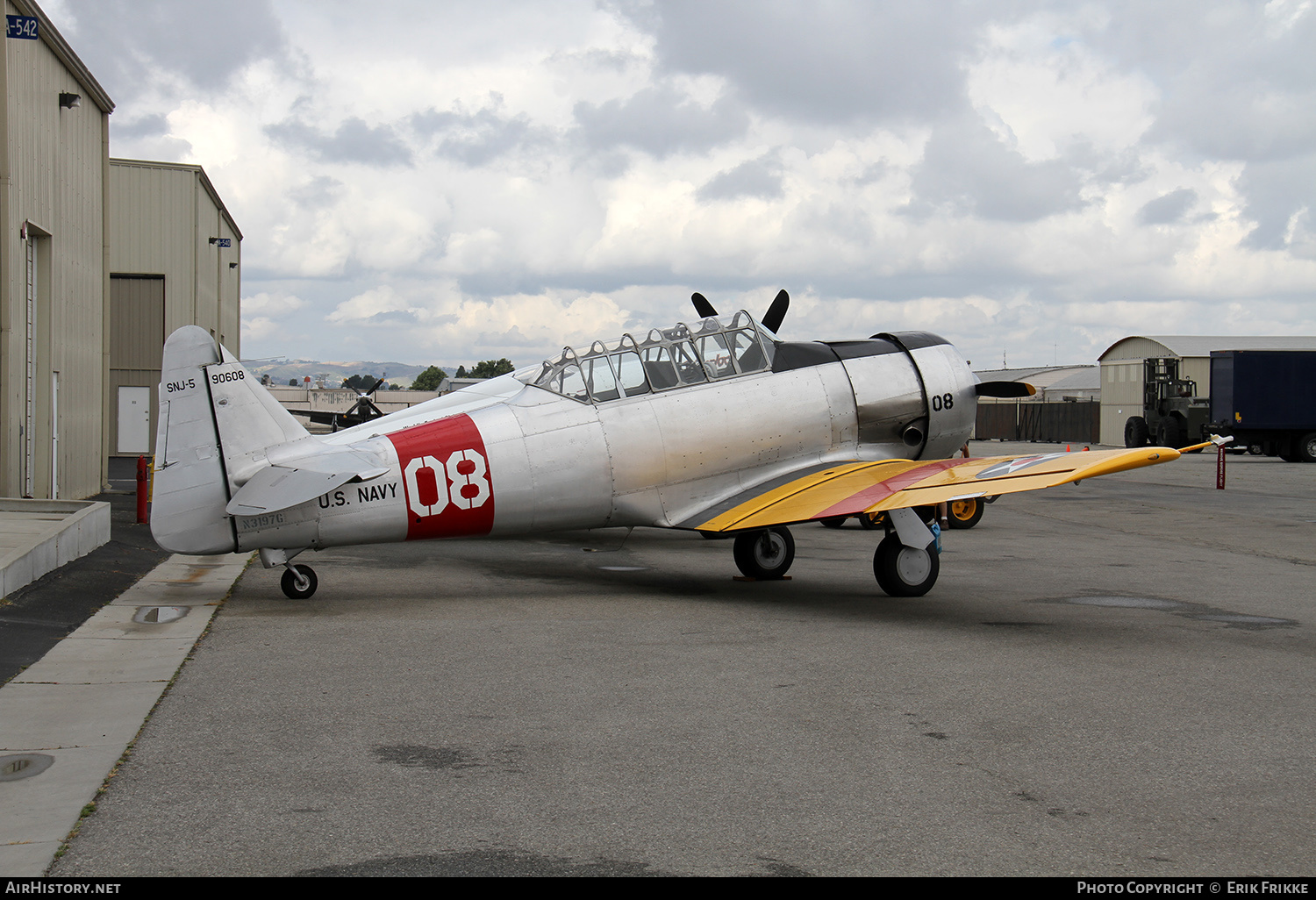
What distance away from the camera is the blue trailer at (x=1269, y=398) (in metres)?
38.4

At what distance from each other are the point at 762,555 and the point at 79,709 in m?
7.59

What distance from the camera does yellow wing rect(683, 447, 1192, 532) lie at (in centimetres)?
916

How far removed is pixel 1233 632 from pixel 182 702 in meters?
8.07

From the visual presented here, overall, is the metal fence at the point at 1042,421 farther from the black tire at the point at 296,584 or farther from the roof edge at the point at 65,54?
Result: the black tire at the point at 296,584

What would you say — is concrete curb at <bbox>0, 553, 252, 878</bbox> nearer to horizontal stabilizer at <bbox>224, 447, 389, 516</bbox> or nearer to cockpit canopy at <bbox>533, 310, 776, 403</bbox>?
horizontal stabilizer at <bbox>224, 447, 389, 516</bbox>

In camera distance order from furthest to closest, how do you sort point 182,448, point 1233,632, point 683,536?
point 683,536
point 182,448
point 1233,632

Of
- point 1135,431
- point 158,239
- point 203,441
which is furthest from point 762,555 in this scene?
point 1135,431

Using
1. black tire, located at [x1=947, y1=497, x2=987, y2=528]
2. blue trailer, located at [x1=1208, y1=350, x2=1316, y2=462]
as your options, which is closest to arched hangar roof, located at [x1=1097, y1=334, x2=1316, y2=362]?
blue trailer, located at [x1=1208, y1=350, x2=1316, y2=462]

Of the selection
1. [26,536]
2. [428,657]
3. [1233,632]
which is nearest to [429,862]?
[428,657]

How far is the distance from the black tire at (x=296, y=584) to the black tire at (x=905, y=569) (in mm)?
5563

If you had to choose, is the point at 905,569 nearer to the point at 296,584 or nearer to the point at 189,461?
the point at 296,584

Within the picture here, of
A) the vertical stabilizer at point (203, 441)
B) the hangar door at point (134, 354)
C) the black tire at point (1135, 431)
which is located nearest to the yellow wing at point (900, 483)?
the vertical stabilizer at point (203, 441)

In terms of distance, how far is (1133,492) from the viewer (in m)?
27.3

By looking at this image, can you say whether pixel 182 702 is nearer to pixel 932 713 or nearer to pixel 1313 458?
pixel 932 713
